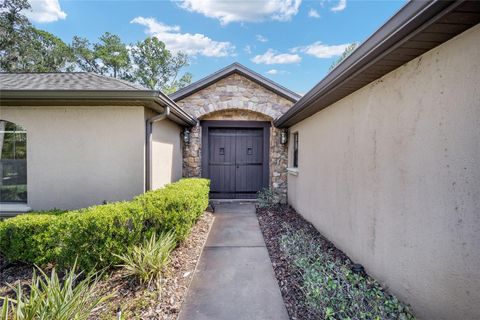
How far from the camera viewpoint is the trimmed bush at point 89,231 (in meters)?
2.92

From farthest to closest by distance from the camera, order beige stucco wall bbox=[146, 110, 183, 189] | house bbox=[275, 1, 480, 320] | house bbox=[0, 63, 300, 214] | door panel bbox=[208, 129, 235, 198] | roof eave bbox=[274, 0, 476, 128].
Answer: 1. door panel bbox=[208, 129, 235, 198]
2. beige stucco wall bbox=[146, 110, 183, 189]
3. house bbox=[0, 63, 300, 214]
4. house bbox=[275, 1, 480, 320]
5. roof eave bbox=[274, 0, 476, 128]

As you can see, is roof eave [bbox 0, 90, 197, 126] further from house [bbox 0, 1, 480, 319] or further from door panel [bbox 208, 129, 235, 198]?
door panel [bbox 208, 129, 235, 198]

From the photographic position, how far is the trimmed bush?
2916mm

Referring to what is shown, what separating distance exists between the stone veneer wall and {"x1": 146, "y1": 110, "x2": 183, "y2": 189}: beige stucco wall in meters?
0.57

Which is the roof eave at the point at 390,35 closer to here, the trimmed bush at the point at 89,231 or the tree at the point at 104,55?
the trimmed bush at the point at 89,231

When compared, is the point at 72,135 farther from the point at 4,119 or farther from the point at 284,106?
the point at 284,106

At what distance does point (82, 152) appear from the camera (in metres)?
4.32

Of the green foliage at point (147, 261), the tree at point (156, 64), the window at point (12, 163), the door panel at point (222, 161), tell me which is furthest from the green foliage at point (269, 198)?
the tree at point (156, 64)

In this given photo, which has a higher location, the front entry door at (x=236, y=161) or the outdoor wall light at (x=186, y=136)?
the outdoor wall light at (x=186, y=136)

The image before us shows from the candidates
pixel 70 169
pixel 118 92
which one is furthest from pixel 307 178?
pixel 70 169

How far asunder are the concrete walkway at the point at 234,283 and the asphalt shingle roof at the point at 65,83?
2.97m

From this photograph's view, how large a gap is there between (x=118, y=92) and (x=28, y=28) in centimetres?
1614

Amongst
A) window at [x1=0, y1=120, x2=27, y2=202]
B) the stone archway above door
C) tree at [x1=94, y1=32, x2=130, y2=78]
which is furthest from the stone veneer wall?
tree at [x1=94, y1=32, x2=130, y2=78]

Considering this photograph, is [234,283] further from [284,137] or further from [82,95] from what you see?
[284,137]
